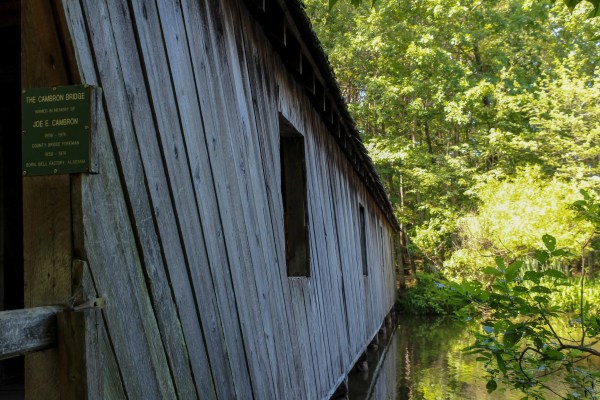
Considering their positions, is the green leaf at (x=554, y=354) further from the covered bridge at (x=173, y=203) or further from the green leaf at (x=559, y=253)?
the covered bridge at (x=173, y=203)

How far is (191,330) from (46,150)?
1.20m

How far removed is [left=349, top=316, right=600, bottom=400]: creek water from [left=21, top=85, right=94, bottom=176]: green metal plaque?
5035 mm

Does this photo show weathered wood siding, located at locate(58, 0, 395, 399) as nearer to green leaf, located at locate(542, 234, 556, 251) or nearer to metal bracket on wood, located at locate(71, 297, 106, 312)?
metal bracket on wood, located at locate(71, 297, 106, 312)

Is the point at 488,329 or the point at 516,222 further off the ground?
the point at 516,222

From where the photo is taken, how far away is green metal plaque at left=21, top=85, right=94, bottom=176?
1.95 metres

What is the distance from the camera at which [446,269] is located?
2248 cm

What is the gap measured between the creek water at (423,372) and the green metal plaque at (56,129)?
504 centimetres

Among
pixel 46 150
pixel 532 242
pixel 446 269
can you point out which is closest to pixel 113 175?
pixel 46 150

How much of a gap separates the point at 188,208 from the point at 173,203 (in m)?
0.17

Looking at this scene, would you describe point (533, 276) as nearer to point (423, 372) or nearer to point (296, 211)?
point (296, 211)

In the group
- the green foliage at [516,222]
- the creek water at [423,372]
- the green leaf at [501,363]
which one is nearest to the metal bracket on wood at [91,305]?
the green leaf at [501,363]

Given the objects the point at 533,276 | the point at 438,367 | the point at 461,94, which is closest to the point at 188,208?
the point at 533,276

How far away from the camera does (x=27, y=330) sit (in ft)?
5.58

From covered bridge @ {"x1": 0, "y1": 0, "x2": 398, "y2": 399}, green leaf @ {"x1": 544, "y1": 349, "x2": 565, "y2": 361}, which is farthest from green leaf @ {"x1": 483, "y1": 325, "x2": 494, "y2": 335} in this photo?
covered bridge @ {"x1": 0, "y1": 0, "x2": 398, "y2": 399}
